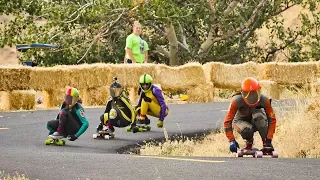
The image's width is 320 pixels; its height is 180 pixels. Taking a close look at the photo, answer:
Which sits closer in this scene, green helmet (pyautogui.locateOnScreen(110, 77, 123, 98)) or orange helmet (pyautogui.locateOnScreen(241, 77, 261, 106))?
orange helmet (pyautogui.locateOnScreen(241, 77, 261, 106))

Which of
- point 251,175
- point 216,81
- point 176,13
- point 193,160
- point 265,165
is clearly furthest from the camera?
point 176,13

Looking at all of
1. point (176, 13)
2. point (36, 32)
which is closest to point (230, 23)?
point (176, 13)

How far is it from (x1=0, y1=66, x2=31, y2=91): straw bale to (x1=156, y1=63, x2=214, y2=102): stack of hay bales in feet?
11.6

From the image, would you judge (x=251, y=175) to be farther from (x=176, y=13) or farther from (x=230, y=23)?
(x=230, y=23)

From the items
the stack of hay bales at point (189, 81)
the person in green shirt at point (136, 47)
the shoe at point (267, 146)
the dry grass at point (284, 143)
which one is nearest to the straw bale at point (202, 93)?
the stack of hay bales at point (189, 81)

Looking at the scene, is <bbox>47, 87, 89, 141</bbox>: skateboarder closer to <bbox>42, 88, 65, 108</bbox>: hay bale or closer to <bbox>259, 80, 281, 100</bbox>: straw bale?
<bbox>42, 88, 65, 108</bbox>: hay bale

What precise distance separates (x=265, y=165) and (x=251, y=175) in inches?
32.6

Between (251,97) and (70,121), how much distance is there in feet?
10.1

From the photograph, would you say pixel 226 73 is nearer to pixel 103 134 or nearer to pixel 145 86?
pixel 145 86

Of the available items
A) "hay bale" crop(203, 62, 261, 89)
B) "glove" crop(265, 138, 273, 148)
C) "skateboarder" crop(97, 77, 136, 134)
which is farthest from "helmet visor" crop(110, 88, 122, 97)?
"hay bale" crop(203, 62, 261, 89)

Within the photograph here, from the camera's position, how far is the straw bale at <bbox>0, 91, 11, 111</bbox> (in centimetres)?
1996

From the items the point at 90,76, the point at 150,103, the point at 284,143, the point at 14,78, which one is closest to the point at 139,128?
the point at 150,103

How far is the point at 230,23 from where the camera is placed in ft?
99.1

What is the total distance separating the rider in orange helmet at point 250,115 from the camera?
10531 mm
